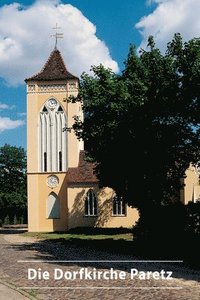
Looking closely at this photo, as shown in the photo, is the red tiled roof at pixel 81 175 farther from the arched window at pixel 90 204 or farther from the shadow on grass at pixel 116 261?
the shadow on grass at pixel 116 261

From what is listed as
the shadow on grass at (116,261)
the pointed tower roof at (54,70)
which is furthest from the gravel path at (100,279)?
the pointed tower roof at (54,70)

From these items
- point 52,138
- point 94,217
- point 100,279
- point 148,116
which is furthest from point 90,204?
point 100,279

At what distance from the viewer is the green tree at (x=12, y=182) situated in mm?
70438

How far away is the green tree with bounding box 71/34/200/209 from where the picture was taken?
21.4m

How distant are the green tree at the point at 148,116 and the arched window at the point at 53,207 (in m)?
22.6

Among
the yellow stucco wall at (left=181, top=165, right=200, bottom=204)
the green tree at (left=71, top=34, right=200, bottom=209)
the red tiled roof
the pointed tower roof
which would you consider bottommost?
the yellow stucco wall at (left=181, top=165, right=200, bottom=204)

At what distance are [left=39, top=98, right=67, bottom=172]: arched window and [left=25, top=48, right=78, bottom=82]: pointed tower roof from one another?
96.5 inches

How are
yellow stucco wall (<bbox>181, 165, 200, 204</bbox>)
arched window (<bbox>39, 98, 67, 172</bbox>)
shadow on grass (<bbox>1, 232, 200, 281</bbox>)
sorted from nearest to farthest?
shadow on grass (<bbox>1, 232, 200, 281</bbox>) < yellow stucco wall (<bbox>181, 165, 200, 204</bbox>) < arched window (<bbox>39, 98, 67, 172</bbox>)

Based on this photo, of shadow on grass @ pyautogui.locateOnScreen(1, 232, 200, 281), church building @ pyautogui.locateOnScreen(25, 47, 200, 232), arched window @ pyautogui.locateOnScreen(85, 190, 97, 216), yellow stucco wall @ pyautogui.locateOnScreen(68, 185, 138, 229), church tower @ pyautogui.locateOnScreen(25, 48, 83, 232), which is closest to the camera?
shadow on grass @ pyautogui.locateOnScreen(1, 232, 200, 281)

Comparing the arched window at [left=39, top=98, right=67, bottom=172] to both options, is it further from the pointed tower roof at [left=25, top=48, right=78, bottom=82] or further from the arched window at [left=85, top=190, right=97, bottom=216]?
the arched window at [left=85, top=190, right=97, bottom=216]

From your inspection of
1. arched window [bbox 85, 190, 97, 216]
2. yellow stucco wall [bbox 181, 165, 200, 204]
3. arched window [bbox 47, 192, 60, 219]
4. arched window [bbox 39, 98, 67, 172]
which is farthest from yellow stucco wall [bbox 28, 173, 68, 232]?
yellow stucco wall [bbox 181, 165, 200, 204]

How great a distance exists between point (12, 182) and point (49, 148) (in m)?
28.9

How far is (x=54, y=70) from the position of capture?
163 ft

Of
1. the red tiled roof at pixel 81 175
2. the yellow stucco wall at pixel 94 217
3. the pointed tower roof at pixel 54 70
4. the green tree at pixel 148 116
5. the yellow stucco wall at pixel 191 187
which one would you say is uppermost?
the pointed tower roof at pixel 54 70
